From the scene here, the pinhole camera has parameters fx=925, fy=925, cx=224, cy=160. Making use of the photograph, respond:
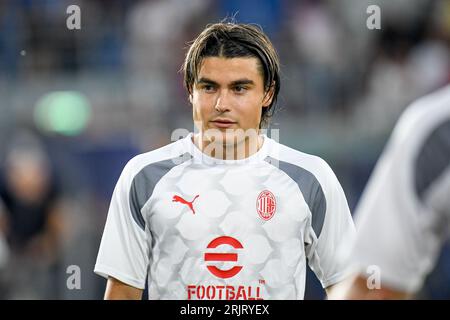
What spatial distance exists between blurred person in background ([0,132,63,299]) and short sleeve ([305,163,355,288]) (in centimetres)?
323

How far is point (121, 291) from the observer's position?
11.7 feet

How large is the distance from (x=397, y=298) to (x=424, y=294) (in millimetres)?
4449

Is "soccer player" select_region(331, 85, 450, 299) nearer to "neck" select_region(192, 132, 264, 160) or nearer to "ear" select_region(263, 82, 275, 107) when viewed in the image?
"neck" select_region(192, 132, 264, 160)

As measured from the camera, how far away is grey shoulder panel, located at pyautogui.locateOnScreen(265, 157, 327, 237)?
3637 mm

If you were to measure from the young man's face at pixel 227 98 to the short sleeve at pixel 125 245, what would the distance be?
392mm

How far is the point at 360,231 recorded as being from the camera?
2066 mm

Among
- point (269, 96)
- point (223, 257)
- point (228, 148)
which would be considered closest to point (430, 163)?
point (223, 257)

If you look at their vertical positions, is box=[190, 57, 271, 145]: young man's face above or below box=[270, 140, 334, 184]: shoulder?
above

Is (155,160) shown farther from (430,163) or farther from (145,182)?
(430,163)

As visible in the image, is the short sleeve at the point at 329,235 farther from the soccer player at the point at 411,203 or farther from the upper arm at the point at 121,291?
the soccer player at the point at 411,203

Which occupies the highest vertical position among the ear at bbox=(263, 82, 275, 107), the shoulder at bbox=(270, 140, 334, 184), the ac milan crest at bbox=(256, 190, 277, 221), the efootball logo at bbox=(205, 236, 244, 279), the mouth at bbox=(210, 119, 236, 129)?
the ear at bbox=(263, 82, 275, 107)

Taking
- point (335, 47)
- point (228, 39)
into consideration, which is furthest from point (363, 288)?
point (335, 47)

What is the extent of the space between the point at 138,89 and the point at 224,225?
4.65 metres

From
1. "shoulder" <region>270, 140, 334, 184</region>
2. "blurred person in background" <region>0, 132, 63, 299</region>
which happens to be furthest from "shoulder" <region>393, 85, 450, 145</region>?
"blurred person in background" <region>0, 132, 63, 299</region>
